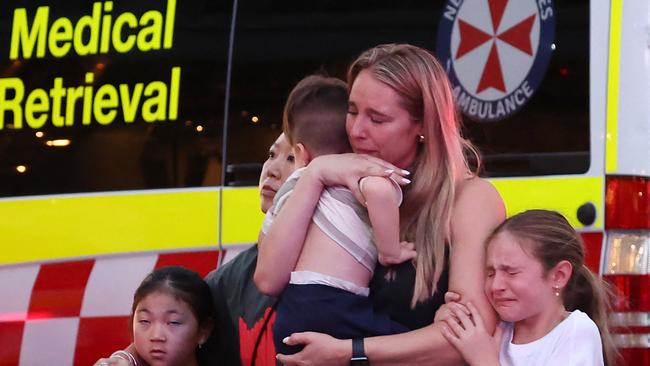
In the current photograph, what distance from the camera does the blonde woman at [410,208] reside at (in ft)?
7.89

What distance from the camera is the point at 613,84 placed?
349 centimetres

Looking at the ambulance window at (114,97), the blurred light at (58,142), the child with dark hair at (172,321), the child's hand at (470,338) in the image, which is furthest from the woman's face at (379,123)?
the blurred light at (58,142)

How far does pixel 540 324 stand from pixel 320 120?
65 centimetres

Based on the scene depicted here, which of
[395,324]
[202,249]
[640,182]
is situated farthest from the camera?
[202,249]

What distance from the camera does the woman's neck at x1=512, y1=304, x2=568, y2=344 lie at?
2.46 m

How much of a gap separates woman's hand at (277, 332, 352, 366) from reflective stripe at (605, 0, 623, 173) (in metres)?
1.40

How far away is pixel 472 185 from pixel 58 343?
2079 millimetres

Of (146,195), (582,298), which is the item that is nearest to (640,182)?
(582,298)

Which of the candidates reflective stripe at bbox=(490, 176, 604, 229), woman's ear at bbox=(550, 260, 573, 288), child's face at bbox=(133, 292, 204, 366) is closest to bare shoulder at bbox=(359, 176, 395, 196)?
woman's ear at bbox=(550, 260, 573, 288)

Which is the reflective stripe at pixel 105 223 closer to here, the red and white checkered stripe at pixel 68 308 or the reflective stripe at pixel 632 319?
the red and white checkered stripe at pixel 68 308

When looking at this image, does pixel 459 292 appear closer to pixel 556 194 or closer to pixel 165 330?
pixel 165 330

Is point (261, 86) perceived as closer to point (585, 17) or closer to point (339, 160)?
point (585, 17)

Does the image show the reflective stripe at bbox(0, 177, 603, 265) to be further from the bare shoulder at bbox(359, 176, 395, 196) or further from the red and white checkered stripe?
the bare shoulder at bbox(359, 176, 395, 196)

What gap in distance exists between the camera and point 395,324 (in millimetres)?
2443
